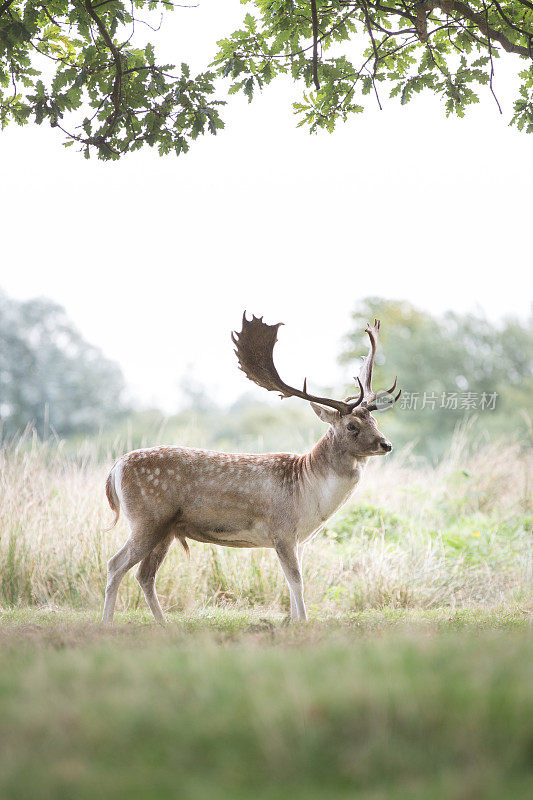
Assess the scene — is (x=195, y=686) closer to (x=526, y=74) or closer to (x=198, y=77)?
(x=198, y=77)

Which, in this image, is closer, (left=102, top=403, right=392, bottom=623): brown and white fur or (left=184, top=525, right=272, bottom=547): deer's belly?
(left=102, top=403, right=392, bottom=623): brown and white fur

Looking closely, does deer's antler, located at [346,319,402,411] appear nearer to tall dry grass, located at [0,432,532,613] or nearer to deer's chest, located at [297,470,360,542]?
deer's chest, located at [297,470,360,542]

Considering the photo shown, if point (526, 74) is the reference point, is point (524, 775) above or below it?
below

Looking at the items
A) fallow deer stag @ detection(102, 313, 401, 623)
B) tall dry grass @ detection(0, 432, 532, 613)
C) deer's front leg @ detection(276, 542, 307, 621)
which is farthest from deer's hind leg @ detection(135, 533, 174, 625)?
tall dry grass @ detection(0, 432, 532, 613)

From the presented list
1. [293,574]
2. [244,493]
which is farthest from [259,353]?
[293,574]

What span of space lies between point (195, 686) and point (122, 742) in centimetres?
43

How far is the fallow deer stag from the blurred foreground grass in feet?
8.91

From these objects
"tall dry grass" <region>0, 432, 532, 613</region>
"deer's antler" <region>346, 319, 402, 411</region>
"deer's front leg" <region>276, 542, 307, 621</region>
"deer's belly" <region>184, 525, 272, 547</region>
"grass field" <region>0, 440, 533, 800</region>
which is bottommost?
"tall dry grass" <region>0, 432, 532, 613</region>

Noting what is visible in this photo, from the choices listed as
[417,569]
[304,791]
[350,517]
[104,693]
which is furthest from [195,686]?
[350,517]

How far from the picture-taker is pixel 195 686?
2990 mm

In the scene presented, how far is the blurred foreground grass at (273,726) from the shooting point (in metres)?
2.38

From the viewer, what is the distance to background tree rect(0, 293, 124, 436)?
46.7 m

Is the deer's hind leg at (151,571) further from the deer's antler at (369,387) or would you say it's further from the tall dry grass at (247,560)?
the deer's antler at (369,387)

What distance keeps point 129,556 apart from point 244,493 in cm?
100
